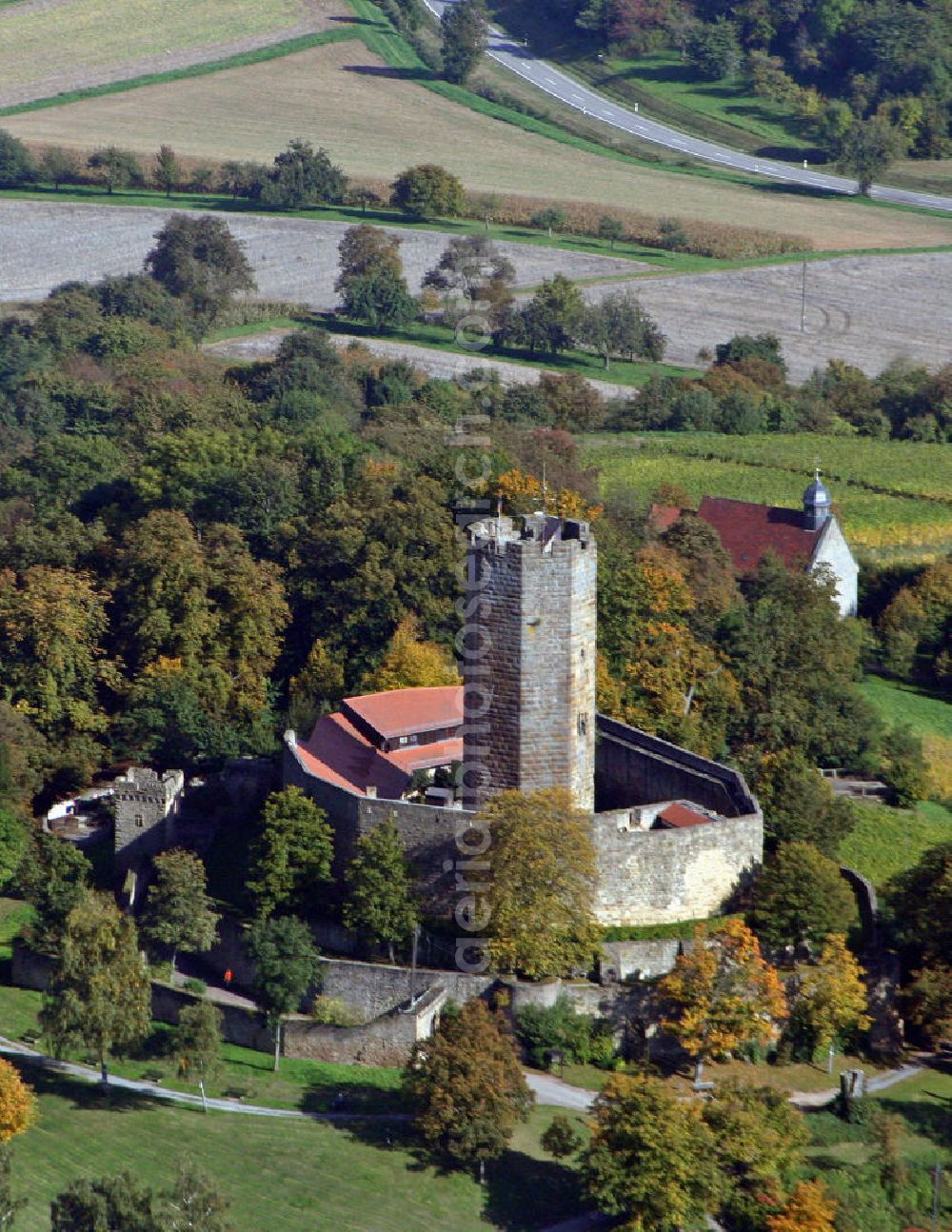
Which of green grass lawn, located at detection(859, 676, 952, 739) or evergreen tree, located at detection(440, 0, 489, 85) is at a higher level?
evergreen tree, located at detection(440, 0, 489, 85)

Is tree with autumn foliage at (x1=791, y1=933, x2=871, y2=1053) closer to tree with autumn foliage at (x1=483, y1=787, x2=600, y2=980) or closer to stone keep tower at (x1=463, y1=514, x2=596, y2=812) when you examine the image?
tree with autumn foliage at (x1=483, y1=787, x2=600, y2=980)

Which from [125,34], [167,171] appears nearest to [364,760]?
[167,171]

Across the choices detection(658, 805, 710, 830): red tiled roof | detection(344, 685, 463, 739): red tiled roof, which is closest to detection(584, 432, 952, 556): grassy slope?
detection(344, 685, 463, 739): red tiled roof

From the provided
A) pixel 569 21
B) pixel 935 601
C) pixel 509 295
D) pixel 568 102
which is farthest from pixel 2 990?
pixel 569 21

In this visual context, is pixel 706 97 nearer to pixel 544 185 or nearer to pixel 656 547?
pixel 544 185

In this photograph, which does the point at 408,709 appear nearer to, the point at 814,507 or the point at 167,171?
the point at 814,507

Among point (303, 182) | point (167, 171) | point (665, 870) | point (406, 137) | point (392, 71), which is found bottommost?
point (665, 870)

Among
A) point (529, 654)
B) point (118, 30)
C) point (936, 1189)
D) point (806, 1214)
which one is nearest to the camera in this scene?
point (806, 1214)
